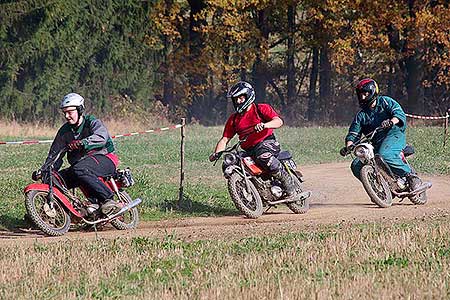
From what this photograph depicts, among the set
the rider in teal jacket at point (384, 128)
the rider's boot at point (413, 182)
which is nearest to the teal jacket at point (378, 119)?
the rider in teal jacket at point (384, 128)

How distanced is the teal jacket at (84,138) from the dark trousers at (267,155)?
248cm

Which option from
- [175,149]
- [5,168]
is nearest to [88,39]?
[175,149]

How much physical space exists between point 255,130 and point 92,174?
8.63 feet

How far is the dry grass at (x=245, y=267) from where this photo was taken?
28.3 ft

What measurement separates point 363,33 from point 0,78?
1570 cm

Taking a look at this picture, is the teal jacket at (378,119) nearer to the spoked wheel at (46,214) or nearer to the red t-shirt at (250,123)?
the red t-shirt at (250,123)

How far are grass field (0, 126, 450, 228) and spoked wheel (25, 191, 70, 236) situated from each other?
1.38 m

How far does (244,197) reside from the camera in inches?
600

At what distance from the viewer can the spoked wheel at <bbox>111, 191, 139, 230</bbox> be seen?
46.9 feet

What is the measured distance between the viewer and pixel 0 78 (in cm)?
4497

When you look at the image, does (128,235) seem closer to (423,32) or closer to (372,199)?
(372,199)

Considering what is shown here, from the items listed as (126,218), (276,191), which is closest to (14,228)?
(126,218)

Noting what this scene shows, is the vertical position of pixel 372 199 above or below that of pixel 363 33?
below

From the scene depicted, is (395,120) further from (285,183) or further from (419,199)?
(285,183)
